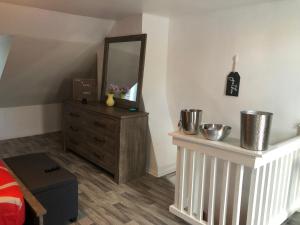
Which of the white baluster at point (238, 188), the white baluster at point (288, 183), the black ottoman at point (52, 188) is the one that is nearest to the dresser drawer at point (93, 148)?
the black ottoman at point (52, 188)

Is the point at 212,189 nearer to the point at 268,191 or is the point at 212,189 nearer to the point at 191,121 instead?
the point at 268,191

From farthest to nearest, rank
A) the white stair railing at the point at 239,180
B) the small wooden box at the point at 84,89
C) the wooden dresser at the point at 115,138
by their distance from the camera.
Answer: the small wooden box at the point at 84,89 < the wooden dresser at the point at 115,138 < the white stair railing at the point at 239,180

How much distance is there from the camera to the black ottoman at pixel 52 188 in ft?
6.80

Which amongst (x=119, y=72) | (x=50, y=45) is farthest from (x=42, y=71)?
(x=119, y=72)

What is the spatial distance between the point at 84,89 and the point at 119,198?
76.9 inches

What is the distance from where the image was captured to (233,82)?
8.77 feet

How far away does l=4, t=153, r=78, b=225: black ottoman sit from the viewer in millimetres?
2072

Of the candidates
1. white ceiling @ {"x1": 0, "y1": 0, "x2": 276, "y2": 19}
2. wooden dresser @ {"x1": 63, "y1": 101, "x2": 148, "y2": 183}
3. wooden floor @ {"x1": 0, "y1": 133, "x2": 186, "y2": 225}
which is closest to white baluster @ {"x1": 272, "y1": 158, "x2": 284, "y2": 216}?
wooden floor @ {"x1": 0, "y1": 133, "x2": 186, "y2": 225}

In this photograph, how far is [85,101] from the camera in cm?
381

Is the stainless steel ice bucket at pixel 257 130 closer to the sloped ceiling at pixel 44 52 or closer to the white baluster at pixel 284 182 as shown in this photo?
the white baluster at pixel 284 182

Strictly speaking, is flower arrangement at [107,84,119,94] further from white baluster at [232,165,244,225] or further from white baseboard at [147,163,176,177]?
white baluster at [232,165,244,225]

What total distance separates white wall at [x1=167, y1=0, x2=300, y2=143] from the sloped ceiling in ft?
4.22

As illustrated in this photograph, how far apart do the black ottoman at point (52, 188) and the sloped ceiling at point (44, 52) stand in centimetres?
165

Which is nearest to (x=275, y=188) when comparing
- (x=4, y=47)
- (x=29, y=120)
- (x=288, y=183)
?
(x=288, y=183)
